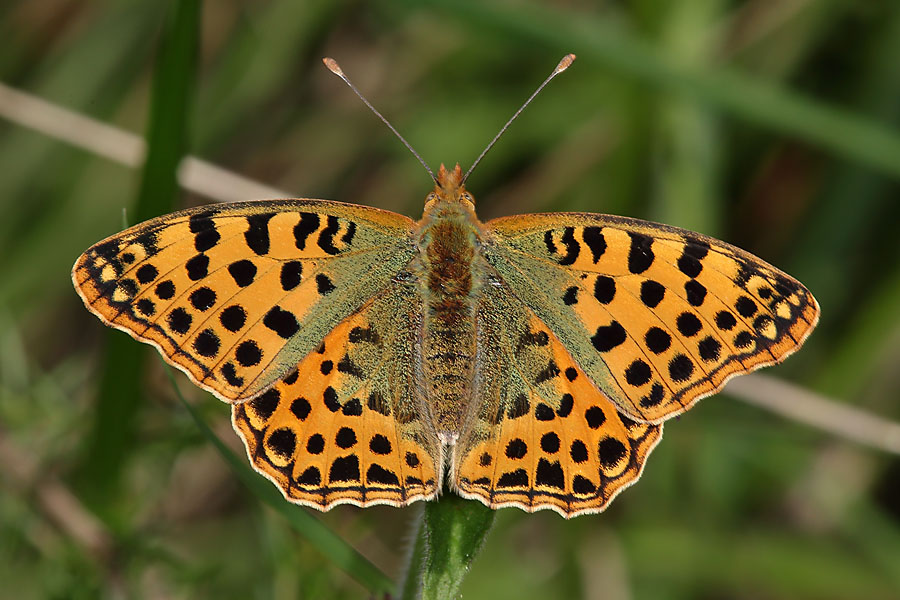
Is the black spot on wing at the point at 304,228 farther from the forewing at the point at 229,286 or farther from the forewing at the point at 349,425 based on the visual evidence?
the forewing at the point at 349,425

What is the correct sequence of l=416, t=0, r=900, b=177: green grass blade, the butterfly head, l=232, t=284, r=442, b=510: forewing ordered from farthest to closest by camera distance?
l=416, t=0, r=900, b=177: green grass blade
the butterfly head
l=232, t=284, r=442, b=510: forewing

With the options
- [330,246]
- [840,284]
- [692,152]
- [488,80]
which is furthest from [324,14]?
[840,284]

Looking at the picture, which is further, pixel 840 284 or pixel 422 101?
pixel 422 101

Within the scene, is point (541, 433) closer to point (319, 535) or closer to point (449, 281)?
point (449, 281)

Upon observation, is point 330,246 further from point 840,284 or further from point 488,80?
point 840,284

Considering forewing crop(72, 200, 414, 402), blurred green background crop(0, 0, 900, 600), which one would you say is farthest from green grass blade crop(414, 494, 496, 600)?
blurred green background crop(0, 0, 900, 600)

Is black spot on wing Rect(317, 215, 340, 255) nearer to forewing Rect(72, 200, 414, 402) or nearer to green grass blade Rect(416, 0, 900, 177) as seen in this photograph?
forewing Rect(72, 200, 414, 402)

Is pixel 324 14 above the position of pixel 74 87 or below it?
above
